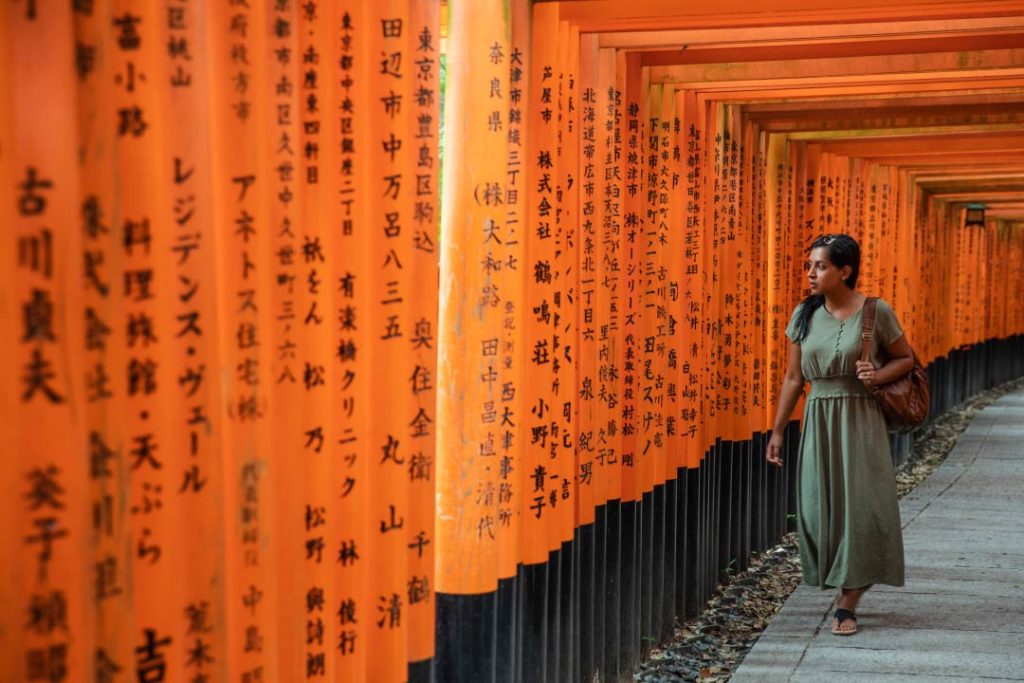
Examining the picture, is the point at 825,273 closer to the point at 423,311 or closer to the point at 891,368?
the point at 891,368

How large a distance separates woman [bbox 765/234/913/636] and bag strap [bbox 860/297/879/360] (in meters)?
0.02

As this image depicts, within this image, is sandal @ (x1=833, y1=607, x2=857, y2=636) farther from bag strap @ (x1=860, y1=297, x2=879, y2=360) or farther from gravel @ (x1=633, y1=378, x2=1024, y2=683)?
bag strap @ (x1=860, y1=297, x2=879, y2=360)

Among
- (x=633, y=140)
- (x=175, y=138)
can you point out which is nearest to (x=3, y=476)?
(x=175, y=138)

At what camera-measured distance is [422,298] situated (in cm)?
368

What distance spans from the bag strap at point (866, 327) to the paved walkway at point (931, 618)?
54.9 inches

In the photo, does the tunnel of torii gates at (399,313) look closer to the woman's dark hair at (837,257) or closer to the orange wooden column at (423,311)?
the orange wooden column at (423,311)

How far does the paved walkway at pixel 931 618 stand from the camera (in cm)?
596

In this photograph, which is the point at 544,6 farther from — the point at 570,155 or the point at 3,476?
the point at 3,476

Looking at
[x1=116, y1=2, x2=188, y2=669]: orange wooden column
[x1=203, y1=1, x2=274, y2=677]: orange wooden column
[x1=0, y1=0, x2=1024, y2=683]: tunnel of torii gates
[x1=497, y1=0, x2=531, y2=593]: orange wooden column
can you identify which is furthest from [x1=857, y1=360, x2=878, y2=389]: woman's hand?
[x1=116, y1=2, x2=188, y2=669]: orange wooden column

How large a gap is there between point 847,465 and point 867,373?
0.47 metres

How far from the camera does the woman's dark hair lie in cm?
620

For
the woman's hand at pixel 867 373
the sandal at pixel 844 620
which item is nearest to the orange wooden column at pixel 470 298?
the woman's hand at pixel 867 373

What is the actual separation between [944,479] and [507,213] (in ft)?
30.8

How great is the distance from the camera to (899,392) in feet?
20.4
